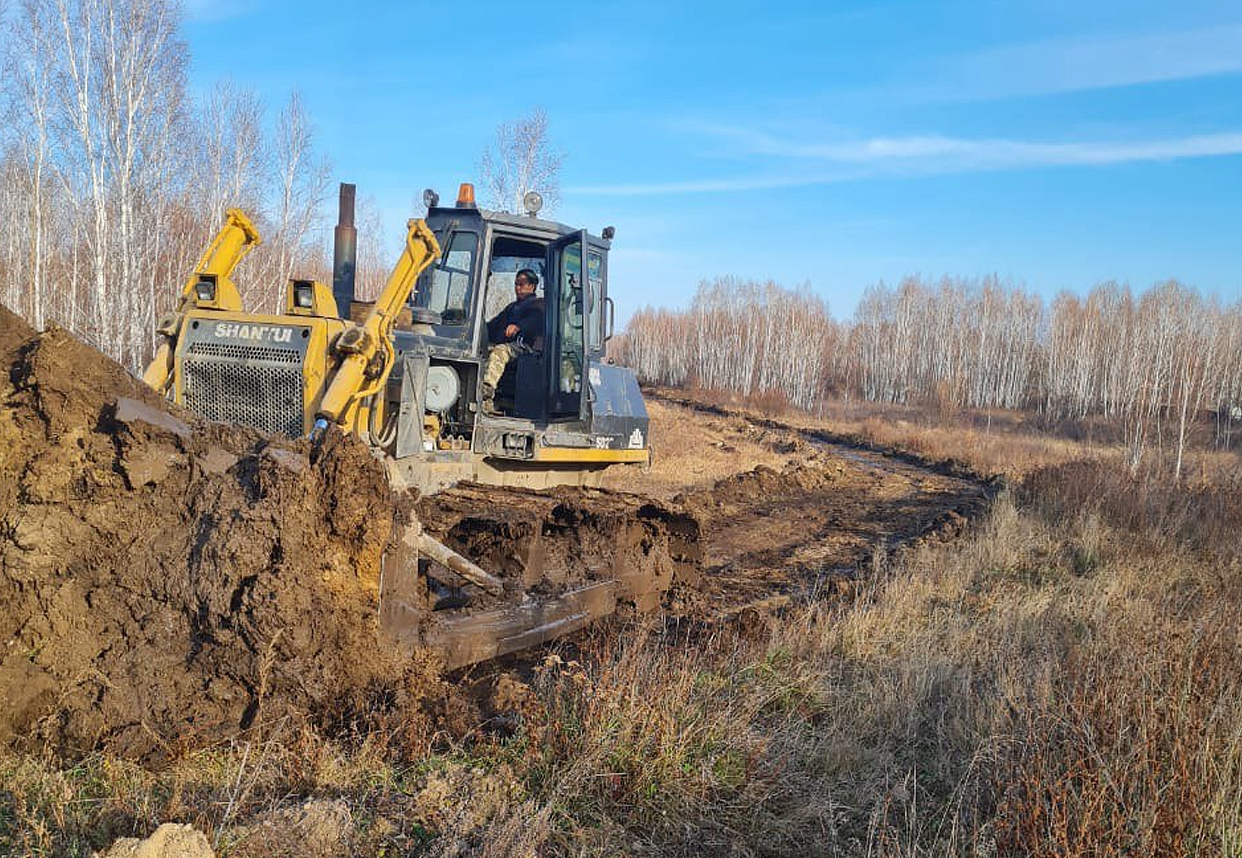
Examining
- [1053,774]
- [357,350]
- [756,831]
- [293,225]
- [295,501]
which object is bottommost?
[756,831]

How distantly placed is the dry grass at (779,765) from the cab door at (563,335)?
3.15 m

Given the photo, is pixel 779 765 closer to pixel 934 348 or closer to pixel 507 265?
pixel 507 265

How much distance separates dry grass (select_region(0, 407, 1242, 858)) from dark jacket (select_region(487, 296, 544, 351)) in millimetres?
3632

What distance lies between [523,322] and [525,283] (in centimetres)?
37

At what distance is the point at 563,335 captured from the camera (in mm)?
8297

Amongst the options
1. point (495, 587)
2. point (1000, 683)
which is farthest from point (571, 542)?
point (1000, 683)

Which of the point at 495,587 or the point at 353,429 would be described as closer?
the point at 495,587

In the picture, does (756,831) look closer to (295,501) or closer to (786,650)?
(786,650)

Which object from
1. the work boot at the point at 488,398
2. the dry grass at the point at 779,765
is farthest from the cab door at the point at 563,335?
the dry grass at the point at 779,765

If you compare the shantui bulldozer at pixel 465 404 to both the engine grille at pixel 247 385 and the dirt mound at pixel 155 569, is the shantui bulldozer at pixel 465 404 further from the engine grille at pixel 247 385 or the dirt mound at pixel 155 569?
the dirt mound at pixel 155 569

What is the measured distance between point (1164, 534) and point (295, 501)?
8.71 metres

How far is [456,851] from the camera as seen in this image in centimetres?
287

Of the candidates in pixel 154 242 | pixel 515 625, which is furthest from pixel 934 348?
pixel 515 625

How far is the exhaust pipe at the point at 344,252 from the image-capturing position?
295 inches
